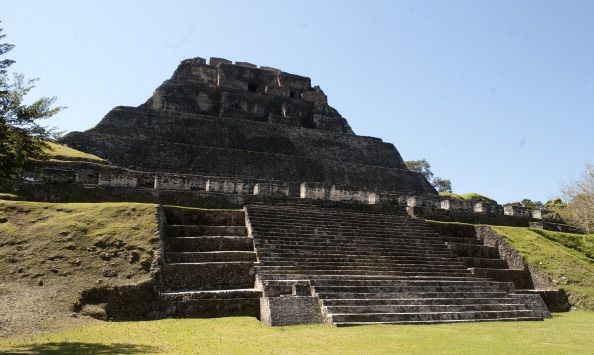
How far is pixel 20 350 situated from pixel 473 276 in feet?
35.3

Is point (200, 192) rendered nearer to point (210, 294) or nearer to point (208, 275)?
point (208, 275)

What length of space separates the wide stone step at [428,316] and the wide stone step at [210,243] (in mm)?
3555

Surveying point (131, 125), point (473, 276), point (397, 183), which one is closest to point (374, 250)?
point (473, 276)

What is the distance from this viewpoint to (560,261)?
626 inches

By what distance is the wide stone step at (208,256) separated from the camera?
36.9 ft

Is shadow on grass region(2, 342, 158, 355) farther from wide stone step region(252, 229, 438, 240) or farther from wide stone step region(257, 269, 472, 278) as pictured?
wide stone step region(252, 229, 438, 240)

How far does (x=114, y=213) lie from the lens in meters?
12.2

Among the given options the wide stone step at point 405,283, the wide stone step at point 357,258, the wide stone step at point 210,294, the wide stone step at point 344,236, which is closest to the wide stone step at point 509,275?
the wide stone step at point 357,258

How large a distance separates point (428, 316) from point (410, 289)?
1.07 meters

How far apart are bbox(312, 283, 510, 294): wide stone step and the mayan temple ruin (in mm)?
30

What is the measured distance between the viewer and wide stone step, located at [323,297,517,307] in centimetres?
1001

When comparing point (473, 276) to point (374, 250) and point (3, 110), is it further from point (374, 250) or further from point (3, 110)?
point (3, 110)

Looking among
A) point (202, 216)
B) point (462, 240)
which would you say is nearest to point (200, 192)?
point (202, 216)

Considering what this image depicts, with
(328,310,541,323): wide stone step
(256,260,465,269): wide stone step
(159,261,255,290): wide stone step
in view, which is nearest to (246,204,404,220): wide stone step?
(256,260,465,269): wide stone step
